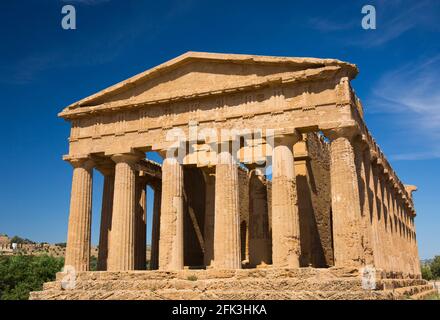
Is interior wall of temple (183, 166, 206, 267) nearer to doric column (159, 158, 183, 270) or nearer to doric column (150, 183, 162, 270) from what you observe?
doric column (150, 183, 162, 270)

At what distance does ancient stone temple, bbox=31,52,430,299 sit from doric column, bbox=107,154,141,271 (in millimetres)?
47

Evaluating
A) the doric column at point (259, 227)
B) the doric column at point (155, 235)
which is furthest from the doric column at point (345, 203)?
the doric column at point (155, 235)

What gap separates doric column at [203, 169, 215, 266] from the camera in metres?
21.7

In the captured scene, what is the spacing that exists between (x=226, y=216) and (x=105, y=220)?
756 cm

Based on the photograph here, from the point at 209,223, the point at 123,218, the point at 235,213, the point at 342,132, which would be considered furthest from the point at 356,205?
the point at 123,218

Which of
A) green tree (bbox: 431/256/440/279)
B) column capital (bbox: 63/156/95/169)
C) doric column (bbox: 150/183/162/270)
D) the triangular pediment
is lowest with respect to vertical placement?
green tree (bbox: 431/256/440/279)

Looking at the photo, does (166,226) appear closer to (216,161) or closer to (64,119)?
(216,161)

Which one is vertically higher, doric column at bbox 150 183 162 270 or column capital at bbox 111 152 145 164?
column capital at bbox 111 152 145 164

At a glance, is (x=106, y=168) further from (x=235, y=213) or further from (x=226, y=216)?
(x=235, y=213)

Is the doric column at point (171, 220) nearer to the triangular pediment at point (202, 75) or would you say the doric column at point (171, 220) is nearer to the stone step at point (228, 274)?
the stone step at point (228, 274)

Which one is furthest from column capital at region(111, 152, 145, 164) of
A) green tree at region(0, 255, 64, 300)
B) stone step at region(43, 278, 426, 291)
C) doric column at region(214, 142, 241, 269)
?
green tree at region(0, 255, 64, 300)
